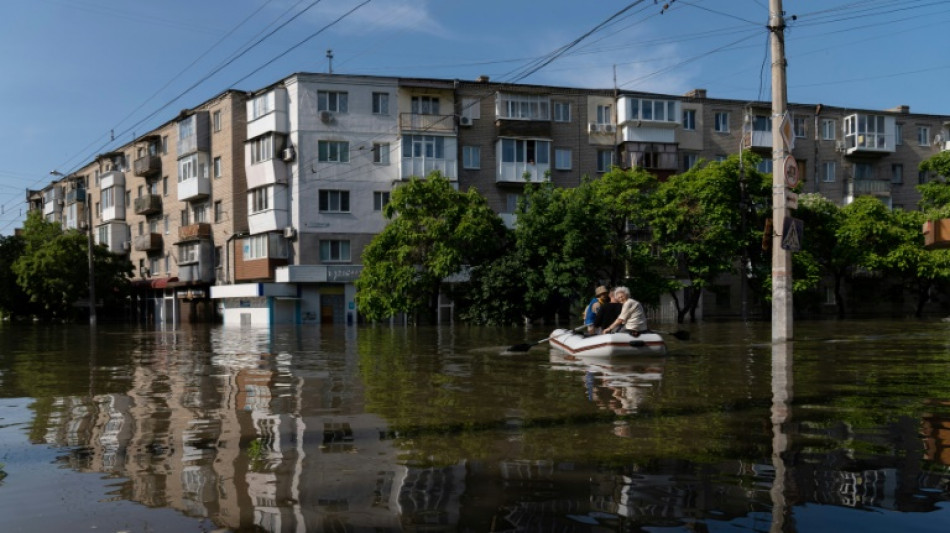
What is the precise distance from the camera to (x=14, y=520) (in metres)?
4.93

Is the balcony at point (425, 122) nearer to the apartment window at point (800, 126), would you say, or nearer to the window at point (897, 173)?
the apartment window at point (800, 126)

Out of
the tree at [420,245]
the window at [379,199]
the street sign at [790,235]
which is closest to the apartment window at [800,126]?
the tree at [420,245]

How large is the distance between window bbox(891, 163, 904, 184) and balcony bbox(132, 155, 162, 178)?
59193mm

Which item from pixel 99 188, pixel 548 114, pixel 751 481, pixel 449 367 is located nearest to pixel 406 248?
pixel 548 114

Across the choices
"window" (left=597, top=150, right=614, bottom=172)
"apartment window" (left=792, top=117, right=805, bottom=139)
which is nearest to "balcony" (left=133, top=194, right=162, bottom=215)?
"window" (left=597, top=150, right=614, bottom=172)

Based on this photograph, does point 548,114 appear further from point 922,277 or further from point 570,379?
point 570,379


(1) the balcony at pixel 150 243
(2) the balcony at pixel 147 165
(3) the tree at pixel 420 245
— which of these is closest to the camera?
(3) the tree at pixel 420 245

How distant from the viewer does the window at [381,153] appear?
51469 millimetres

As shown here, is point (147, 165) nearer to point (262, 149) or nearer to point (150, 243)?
point (150, 243)

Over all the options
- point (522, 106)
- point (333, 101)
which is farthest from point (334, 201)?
point (522, 106)

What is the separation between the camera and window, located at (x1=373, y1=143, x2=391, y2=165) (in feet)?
169

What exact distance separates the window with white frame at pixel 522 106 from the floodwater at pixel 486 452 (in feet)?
133

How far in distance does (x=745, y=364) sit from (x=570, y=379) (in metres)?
4.47

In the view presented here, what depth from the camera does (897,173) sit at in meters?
61.5
